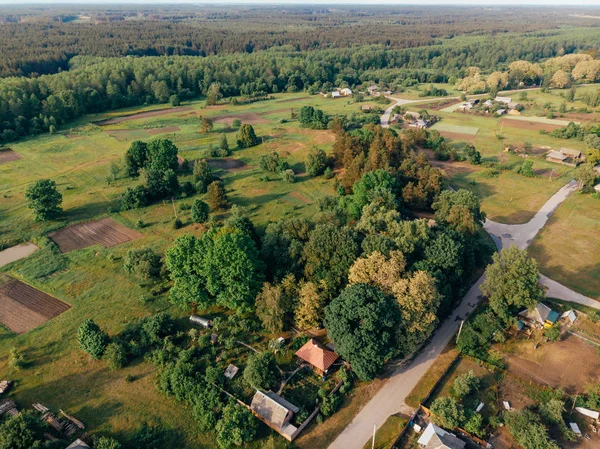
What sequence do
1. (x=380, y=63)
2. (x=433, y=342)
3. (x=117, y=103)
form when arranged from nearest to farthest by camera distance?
(x=433, y=342) < (x=117, y=103) < (x=380, y=63)

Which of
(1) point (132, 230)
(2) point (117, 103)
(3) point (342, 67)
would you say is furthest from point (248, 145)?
(3) point (342, 67)

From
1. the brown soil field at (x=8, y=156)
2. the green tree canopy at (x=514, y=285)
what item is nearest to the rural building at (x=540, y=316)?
the green tree canopy at (x=514, y=285)

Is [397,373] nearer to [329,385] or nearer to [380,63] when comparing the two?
[329,385]

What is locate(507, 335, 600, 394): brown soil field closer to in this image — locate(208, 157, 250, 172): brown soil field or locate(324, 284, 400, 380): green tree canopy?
locate(324, 284, 400, 380): green tree canopy

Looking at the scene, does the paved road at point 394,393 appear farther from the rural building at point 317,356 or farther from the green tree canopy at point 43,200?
the green tree canopy at point 43,200

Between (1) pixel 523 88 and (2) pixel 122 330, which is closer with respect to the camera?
(2) pixel 122 330

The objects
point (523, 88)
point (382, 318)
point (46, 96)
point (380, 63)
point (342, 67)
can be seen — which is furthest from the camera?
point (380, 63)

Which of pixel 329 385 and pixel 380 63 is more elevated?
pixel 380 63

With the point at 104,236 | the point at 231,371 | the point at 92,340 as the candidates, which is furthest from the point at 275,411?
the point at 104,236
